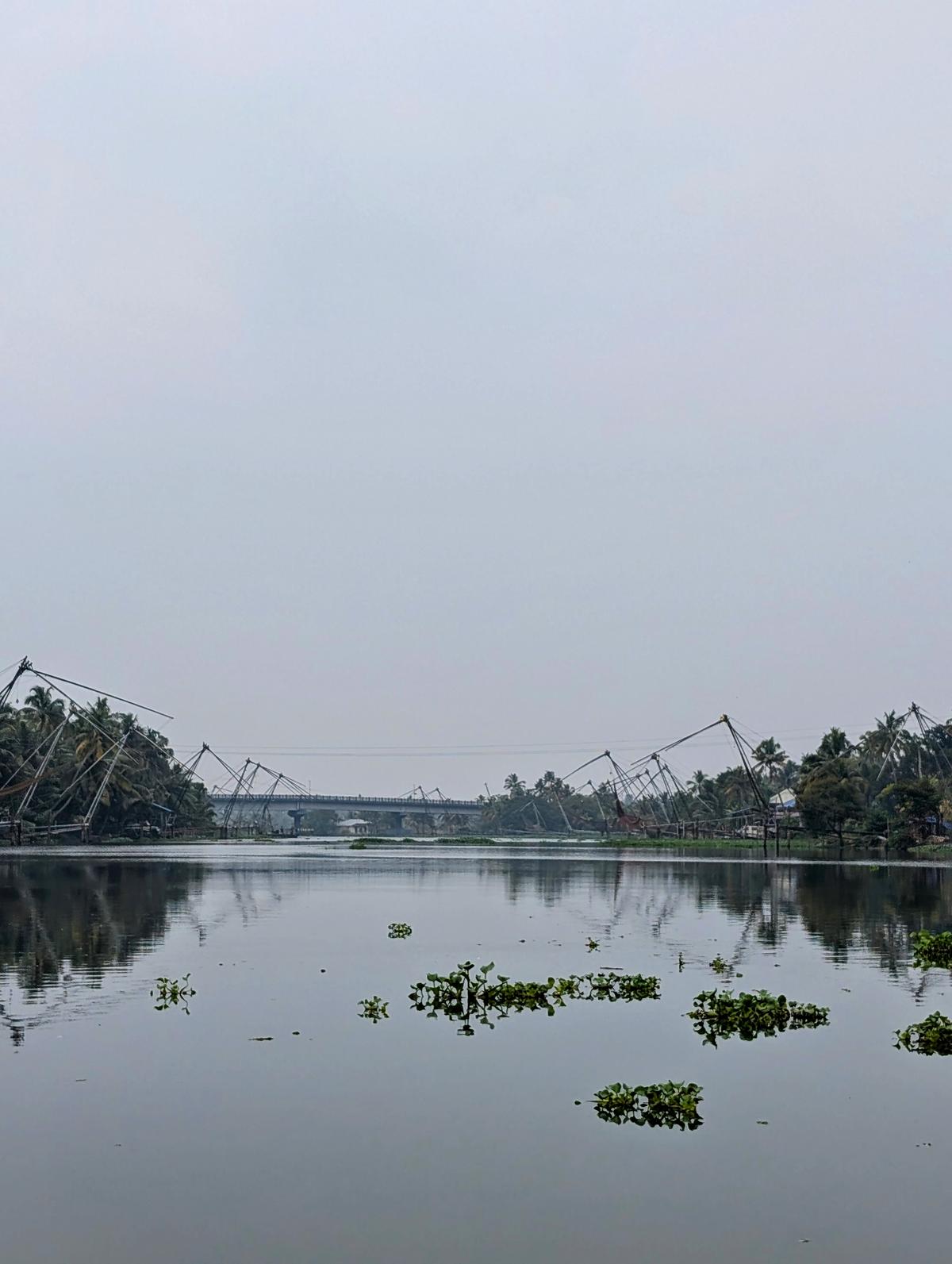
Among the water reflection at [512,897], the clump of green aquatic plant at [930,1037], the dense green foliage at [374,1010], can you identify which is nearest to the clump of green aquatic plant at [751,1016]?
the clump of green aquatic plant at [930,1037]

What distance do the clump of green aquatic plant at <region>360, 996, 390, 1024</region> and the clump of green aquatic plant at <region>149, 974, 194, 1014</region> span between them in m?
3.35

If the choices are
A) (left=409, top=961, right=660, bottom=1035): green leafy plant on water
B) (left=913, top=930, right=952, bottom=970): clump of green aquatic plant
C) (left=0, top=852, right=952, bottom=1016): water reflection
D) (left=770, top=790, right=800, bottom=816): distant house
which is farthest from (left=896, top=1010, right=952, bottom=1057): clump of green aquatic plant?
(left=770, top=790, right=800, bottom=816): distant house

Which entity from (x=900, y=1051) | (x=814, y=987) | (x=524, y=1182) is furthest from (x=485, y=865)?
(x=524, y=1182)

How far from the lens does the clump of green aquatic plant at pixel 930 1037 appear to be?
67.6ft

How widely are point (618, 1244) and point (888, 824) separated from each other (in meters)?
131

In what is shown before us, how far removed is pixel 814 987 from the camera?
27500mm

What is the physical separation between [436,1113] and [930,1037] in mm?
9127

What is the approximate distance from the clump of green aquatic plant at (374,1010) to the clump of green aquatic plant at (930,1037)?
357 inches

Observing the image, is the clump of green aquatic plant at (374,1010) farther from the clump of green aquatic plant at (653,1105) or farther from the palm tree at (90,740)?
the palm tree at (90,740)

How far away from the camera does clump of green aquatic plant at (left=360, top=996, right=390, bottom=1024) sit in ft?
76.3

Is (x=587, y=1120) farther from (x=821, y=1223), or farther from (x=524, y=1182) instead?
(x=821, y=1223)

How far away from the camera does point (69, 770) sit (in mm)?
145250

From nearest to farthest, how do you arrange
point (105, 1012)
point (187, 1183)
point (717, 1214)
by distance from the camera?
point (717, 1214) < point (187, 1183) < point (105, 1012)

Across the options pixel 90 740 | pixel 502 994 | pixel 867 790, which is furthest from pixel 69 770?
pixel 502 994
